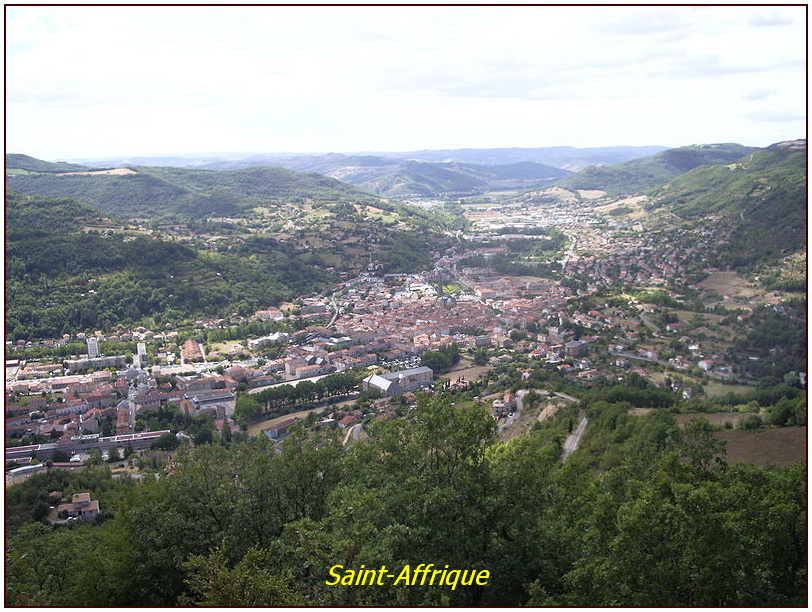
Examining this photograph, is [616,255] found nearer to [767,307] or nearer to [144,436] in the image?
[767,307]

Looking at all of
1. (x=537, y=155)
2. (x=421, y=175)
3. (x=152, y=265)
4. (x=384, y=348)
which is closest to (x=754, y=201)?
(x=384, y=348)

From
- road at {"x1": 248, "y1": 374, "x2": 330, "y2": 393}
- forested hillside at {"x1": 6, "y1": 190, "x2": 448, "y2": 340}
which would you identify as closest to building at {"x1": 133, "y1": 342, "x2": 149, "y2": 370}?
forested hillside at {"x1": 6, "y1": 190, "x2": 448, "y2": 340}

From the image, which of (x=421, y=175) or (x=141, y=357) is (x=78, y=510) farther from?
(x=421, y=175)

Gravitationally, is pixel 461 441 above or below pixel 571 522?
above

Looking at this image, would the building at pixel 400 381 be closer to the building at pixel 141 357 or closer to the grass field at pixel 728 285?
the building at pixel 141 357

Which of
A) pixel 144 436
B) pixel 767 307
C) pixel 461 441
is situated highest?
pixel 461 441

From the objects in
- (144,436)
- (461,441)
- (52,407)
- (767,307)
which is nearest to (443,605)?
(461,441)
